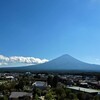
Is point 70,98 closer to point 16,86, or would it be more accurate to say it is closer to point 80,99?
point 80,99

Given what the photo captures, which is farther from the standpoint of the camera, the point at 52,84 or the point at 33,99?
the point at 52,84

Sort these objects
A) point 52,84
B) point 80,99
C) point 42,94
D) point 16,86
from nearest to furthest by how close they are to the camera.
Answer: point 80,99
point 42,94
point 16,86
point 52,84

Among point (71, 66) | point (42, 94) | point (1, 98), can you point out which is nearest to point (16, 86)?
point (42, 94)

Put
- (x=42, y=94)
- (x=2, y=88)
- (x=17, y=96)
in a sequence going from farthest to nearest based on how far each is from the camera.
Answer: (x=2, y=88) → (x=42, y=94) → (x=17, y=96)

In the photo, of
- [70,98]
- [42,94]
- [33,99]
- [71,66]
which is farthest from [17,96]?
[71,66]

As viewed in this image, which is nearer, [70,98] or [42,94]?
[70,98]

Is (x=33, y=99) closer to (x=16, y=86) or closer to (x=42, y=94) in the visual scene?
(x=42, y=94)

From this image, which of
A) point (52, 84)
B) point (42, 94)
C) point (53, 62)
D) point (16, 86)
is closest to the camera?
point (42, 94)

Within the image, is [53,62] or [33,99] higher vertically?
[53,62]

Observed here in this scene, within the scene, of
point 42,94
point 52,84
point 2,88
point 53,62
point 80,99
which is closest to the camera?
point 80,99
